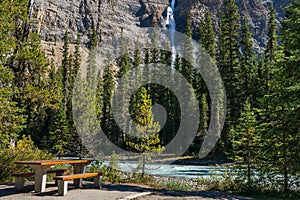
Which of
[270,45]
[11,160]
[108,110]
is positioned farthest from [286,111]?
[108,110]

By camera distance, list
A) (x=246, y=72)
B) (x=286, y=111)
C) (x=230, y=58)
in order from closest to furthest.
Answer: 1. (x=286, y=111)
2. (x=230, y=58)
3. (x=246, y=72)

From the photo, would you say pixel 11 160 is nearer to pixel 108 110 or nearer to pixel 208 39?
pixel 208 39

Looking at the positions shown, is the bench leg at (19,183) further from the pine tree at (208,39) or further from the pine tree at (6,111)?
the pine tree at (208,39)

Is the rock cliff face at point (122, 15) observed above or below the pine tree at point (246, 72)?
above

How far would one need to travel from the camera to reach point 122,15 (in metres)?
112

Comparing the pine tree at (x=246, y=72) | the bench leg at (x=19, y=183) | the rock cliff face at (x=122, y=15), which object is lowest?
the bench leg at (x=19, y=183)

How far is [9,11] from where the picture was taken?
33.9ft

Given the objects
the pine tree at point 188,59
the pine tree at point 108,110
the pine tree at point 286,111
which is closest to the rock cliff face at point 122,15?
the pine tree at point 108,110

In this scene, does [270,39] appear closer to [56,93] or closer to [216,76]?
[216,76]

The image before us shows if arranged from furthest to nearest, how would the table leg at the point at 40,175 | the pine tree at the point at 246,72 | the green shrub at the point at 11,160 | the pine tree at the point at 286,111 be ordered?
the pine tree at the point at 246,72
the green shrub at the point at 11,160
the pine tree at the point at 286,111
the table leg at the point at 40,175

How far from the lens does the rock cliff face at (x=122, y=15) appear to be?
3926 inches

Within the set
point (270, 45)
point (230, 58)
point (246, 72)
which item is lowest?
point (246, 72)

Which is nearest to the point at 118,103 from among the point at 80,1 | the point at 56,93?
the point at 56,93

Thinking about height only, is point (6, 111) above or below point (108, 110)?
below
